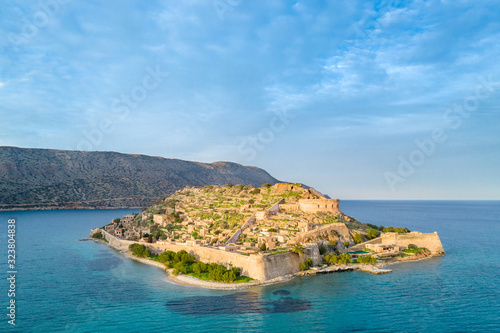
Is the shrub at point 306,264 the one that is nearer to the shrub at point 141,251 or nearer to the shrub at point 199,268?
the shrub at point 199,268

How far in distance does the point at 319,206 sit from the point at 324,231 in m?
12.1

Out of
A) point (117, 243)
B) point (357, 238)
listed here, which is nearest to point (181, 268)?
point (117, 243)

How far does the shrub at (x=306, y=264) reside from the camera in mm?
37469

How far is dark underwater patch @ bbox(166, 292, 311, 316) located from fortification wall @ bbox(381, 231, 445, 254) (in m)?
26.9

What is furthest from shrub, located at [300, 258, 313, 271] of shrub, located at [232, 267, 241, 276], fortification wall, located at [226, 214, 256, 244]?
fortification wall, located at [226, 214, 256, 244]

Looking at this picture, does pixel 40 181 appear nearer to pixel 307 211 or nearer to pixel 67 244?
pixel 67 244

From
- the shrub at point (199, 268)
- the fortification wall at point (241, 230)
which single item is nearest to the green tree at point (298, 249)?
the shrub at point (199, 268)

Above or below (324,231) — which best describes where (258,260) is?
below

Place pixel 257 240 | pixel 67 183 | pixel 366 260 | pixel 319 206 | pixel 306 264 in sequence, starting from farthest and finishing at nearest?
pixel 67 183 < pixel 319 206 < pixel 257 240 < pixel 366 260 < pixel 306 264

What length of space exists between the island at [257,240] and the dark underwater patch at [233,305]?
3.22 meters

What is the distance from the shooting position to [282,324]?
23.8 metres

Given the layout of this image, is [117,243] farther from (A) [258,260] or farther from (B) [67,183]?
(B) [67,183]

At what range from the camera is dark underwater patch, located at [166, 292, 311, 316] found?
2584cm

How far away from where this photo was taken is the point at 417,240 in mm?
49875
